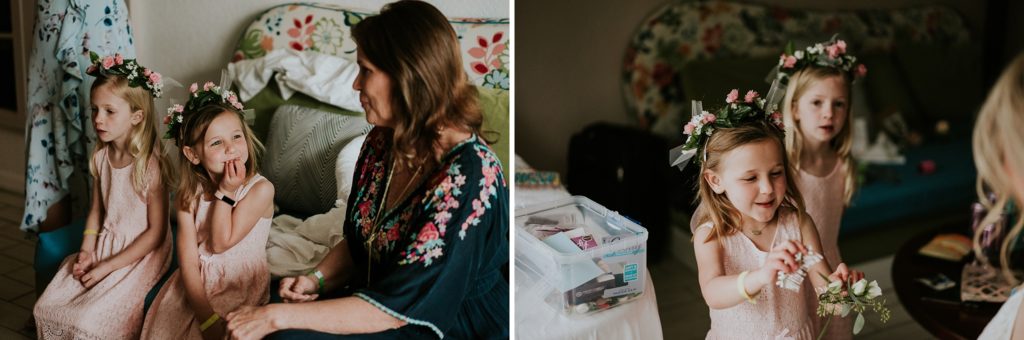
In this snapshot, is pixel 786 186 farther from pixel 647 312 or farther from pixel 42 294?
pixel 42 294

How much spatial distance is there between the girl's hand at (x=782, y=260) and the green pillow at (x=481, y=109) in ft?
1.59

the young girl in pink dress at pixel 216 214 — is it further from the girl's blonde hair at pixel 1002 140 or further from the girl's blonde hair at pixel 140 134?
the girl's blonde hair at pixel 1002 140

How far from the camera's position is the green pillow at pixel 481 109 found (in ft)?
4.60

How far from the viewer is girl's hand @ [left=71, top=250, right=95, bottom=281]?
1591 millimetres

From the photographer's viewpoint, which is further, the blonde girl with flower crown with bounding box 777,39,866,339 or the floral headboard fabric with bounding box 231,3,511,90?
the floral headboard fabric with bounding box 231,3,511,90

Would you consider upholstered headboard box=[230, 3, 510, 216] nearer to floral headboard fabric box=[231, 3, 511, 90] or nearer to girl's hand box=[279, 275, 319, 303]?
floral headboard fabric box=[231, 3, 511, 90]

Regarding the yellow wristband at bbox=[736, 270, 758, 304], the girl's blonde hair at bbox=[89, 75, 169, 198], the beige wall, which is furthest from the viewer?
the girl's blonde hair at bbox=[89, 75, 169, 198]

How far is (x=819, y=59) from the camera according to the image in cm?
117

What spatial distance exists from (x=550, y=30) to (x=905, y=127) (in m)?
0.61

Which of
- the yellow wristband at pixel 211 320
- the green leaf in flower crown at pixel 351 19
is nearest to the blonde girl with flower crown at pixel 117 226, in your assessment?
the yellow wristband at pixel 211 320

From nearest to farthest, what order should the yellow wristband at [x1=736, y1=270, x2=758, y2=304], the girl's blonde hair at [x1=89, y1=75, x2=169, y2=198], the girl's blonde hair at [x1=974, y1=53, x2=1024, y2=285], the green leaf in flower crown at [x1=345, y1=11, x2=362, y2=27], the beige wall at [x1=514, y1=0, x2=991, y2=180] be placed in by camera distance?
the girl's blonde hair at [x1=974, y1=53, x2=1024, y2=285] < the yellow wristband at [x1=736, y1=270, x2=758, y2=304] < the beige wall at [x1=514, y1=0, x2=991, y2=180] < the green leaf in flower crown at [x1=345, y1=11, x2=362, y2=27] < the girl's blonde hair at [x1=89, y1=75, x2=169, y2=198]

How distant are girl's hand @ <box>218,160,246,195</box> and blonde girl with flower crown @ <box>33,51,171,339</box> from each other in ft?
0.55

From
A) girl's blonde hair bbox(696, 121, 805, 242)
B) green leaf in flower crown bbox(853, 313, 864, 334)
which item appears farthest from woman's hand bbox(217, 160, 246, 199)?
green leaf in flower crown bbox(853, 313, 864, 334)

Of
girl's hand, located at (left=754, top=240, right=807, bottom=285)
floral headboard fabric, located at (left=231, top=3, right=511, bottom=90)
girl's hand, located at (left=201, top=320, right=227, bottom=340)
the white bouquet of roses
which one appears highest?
floral headboard fabric, located at (left=231, top=3, right=511, bottom=90)
